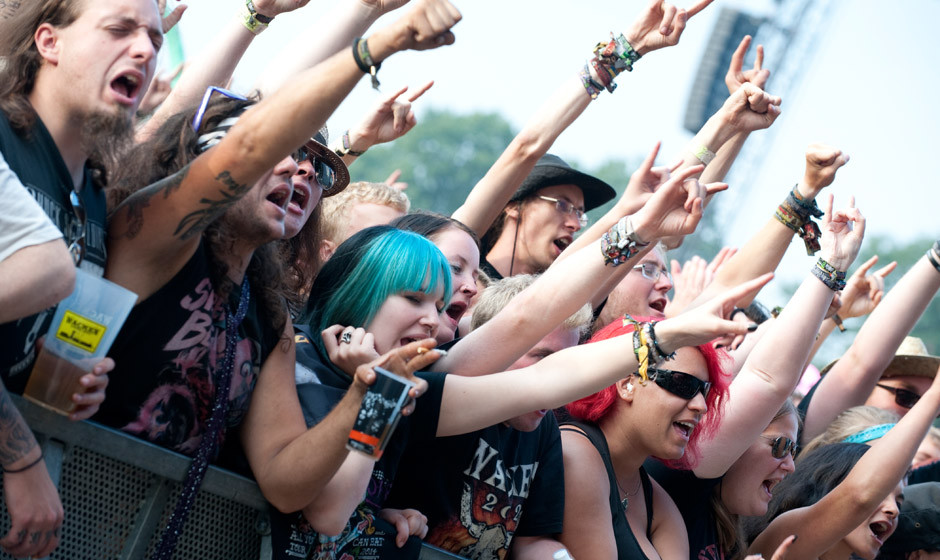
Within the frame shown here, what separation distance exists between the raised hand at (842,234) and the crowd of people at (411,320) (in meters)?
0.01

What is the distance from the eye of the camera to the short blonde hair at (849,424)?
499cm

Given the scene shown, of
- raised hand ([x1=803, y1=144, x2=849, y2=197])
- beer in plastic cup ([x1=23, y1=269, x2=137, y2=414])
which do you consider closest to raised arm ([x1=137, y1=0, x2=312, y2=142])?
beer in plastic cup ([x1=23, y1=269, x2=137, y2=414])

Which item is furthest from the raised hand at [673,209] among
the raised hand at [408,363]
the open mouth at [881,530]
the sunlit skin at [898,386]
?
the sunlit skin at [898,386]

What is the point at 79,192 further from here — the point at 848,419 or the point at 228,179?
the point at 848,419

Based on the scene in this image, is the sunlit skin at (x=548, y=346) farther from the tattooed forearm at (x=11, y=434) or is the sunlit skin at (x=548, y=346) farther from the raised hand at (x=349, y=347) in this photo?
the tattooed forearm at (x=11, y=434)

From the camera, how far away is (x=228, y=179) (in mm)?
2404

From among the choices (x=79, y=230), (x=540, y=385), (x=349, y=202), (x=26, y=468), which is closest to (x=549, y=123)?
(x=349, y=202)

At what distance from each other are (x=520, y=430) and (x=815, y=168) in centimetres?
187

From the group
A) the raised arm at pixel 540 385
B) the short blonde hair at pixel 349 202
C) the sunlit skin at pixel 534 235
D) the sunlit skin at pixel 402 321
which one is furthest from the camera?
the sunlit skin at pixel 534 235

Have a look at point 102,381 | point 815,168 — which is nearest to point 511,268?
point 815,168

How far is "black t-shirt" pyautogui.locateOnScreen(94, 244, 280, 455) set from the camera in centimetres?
249

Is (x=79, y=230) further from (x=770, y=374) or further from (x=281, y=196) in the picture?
Answer: (x=770, y=374)

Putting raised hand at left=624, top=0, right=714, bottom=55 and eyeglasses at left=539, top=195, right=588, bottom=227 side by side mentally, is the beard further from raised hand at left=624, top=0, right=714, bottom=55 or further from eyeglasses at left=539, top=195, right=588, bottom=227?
eyeglasses at left=539, top=195, right=588, bottom=227

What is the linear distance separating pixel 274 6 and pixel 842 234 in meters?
2.47
